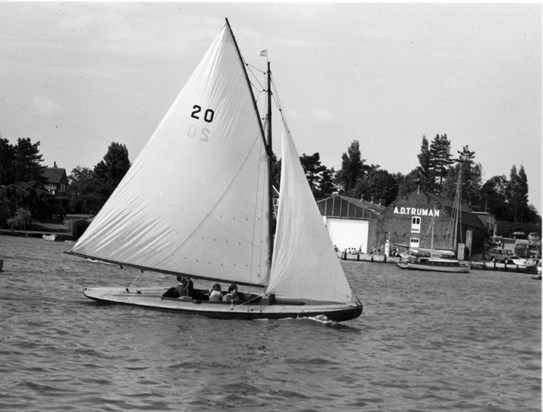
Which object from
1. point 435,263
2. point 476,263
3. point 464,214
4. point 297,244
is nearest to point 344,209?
point 464,214

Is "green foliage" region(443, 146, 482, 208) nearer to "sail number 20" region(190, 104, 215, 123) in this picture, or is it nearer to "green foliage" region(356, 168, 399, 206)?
"green foliage" region(356, 168, 399, 206)

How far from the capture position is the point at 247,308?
33000 mm

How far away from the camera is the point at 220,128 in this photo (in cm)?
3362

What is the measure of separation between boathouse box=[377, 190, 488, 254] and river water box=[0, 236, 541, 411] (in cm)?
7445

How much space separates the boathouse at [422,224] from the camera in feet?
384

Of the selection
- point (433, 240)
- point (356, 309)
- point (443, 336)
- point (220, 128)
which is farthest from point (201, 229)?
point (433, 240)

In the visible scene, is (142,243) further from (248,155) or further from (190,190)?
(248,155)

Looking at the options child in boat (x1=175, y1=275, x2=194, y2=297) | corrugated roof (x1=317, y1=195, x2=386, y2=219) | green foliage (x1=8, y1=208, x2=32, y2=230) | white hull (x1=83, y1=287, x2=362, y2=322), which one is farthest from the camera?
corrugated roof (x1=317, y1=195, x2=386, y2=219)

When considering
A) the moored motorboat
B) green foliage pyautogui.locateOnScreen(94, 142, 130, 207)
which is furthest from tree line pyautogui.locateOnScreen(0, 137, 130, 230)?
the moored motorboat

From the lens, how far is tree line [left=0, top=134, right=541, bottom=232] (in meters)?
121

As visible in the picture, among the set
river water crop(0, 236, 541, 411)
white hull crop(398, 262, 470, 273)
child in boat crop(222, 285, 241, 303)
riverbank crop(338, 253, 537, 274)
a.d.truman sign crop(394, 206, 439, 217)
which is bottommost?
river water crop(0, 236, 541, 411)

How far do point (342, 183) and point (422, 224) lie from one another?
7232 cm

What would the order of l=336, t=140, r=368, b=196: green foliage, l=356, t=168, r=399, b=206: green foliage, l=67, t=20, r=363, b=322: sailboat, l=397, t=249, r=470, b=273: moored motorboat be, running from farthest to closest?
l=336, t=140, r=368, b=196: green foliage, l=356, t=168, r=399, b=206: green foliage, l=397, t=249, r=470, b=273: moored motorboat, l=67, t=20, r=363, b=322: sailboat

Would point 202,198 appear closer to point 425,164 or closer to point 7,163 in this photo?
Result: point 7,163
